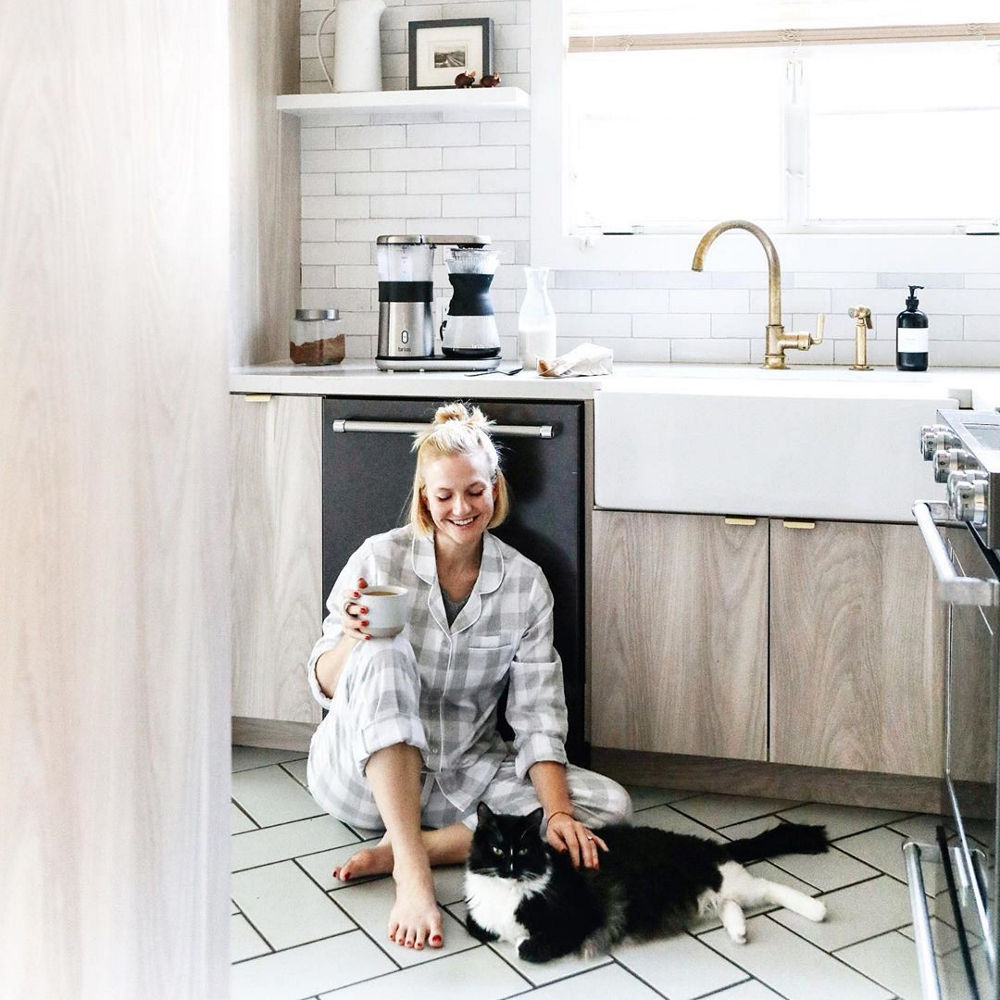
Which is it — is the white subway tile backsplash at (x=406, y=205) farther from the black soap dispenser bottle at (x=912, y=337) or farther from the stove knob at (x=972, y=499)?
the stove knob at (x=972, y=499)

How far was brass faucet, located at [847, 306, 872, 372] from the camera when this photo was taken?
3.38 metres

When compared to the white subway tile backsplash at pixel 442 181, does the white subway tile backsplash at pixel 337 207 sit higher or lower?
lower

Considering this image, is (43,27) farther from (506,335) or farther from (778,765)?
(506,335)

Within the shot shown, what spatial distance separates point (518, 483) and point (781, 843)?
0.96 m

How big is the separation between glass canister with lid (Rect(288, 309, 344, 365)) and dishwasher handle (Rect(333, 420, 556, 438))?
49cm

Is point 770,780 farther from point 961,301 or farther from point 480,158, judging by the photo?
point 480,158

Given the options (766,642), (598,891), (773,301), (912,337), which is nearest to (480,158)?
(773,301)

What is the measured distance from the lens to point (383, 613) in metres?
2.69

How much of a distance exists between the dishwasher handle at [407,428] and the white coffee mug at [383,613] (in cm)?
51

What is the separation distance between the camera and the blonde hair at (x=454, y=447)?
2.86m

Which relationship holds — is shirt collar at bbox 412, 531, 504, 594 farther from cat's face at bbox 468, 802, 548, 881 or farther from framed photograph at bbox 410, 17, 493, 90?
framed photograph at bbox 410, 17, 493, 90

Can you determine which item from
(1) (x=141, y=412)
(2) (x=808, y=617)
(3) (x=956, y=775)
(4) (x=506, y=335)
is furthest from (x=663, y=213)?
(1) (x=141, y=412)

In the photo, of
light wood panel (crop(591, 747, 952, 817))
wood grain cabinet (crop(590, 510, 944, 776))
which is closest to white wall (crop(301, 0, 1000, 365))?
wood grain cabinet (crop(590, 510, 944, 776))

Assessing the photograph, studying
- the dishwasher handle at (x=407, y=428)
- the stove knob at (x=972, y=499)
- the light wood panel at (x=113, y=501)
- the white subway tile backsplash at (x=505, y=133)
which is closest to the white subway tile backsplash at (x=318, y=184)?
the white subway tile backsplash at (x=505, y=133)
